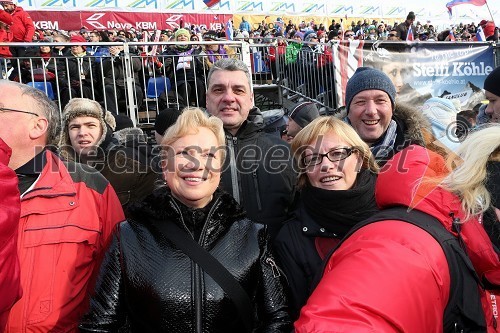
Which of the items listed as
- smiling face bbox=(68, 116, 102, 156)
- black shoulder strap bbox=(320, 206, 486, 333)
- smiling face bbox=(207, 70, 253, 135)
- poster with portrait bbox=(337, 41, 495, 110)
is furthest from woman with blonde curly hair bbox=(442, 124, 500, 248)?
poster with portrait bbox=(337, 41, 495, 110)

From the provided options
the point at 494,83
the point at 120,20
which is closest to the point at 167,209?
the point at 494,83

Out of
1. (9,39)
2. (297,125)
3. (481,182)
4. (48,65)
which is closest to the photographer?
(481,182)

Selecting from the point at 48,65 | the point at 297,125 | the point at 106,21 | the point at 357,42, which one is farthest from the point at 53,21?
the point at 297,125

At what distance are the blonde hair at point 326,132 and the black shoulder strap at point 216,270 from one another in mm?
834

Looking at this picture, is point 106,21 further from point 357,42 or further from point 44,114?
point 44,114

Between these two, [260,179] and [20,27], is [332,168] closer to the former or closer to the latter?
[260,179]

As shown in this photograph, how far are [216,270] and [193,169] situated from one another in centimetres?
46

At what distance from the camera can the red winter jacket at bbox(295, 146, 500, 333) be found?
1.10 meters

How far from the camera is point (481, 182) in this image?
133 centimetres

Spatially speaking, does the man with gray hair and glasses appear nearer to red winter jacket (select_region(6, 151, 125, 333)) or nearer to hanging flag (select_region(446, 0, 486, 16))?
red winter jacket (select_region(6, 151, 125, 333))

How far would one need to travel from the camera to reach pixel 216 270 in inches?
70.8

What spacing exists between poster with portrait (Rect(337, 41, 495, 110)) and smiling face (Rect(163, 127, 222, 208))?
5878 mm

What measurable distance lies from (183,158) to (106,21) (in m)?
23.1

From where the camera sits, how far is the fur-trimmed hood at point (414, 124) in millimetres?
3061
